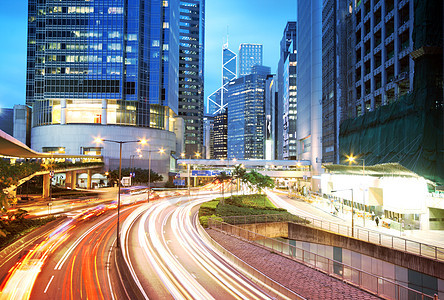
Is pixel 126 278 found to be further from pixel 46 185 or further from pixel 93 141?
pixel 93 141

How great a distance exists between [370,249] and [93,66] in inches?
3836

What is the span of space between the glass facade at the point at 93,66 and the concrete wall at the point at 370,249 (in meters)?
76.6

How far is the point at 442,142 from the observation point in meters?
40.5

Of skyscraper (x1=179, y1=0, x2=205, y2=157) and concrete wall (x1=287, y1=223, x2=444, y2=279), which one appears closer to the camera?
concrete wall (x1=287, y1=223, x2=444, y2=279)

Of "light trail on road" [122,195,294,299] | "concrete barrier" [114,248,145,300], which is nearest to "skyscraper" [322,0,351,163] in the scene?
"light trail on road" [122,195,294,299]

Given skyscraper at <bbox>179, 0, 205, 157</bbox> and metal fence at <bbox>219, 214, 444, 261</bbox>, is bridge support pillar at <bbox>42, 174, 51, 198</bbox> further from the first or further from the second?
skyscraper at <bbox>179, 0, 205, 157</bbox>

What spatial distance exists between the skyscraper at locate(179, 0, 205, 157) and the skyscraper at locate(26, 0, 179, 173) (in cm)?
6739

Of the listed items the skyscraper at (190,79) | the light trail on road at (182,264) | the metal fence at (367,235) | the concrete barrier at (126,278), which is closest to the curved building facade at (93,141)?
the metal fence at (367,235)

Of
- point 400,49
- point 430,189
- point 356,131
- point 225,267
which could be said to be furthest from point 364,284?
point 356,131

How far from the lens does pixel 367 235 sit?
32.8 meters

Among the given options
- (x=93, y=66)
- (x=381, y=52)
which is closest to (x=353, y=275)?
(x=381, y=52)

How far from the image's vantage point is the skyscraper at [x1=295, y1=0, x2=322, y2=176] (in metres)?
97.2

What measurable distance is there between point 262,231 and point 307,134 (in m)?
71.2

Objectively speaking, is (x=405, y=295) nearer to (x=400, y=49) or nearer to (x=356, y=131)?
(x=400, y=49)
